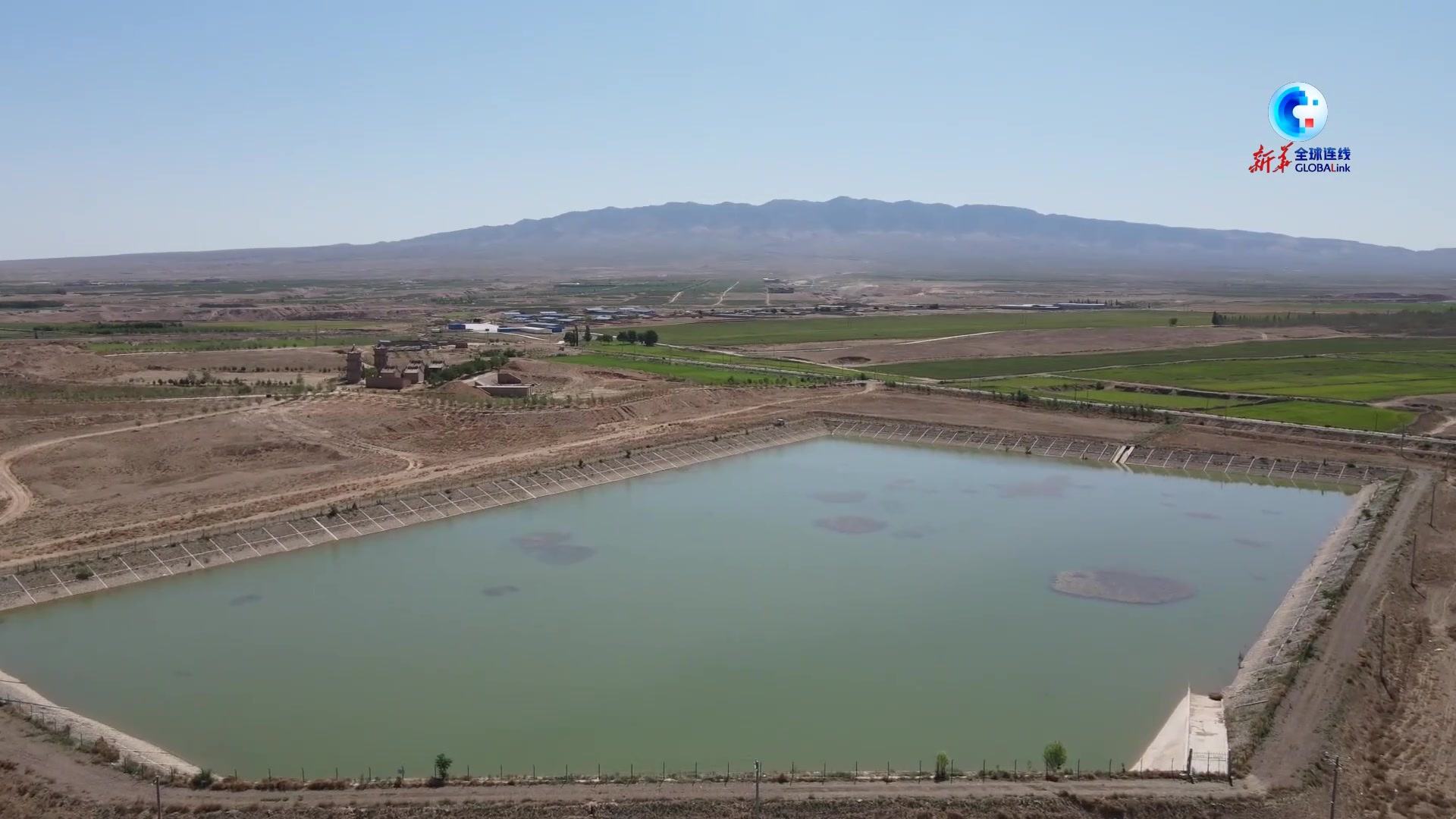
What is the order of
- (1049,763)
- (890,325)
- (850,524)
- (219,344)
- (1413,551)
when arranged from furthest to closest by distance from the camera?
(890,325) → (219,344) → (850,524) → (1413,551) → (1049,763)

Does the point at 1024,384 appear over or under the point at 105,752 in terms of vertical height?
over

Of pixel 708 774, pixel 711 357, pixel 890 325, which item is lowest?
pixel 708 774

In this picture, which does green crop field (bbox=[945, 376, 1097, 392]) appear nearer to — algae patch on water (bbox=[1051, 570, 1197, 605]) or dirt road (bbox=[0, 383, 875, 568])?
dirt road (bbox=[0, 383, 875, 568])

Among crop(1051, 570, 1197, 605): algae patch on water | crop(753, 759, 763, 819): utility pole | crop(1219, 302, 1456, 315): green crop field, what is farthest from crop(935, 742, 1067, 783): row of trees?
crop(1219, 302, 1456, 315): green crop field

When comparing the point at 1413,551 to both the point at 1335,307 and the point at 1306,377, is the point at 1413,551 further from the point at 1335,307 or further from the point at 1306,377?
the point at 1335,307

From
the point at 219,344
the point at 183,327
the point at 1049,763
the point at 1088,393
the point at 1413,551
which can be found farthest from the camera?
the point at 183,327

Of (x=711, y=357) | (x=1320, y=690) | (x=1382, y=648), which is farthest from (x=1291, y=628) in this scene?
(x=711, y=357)
